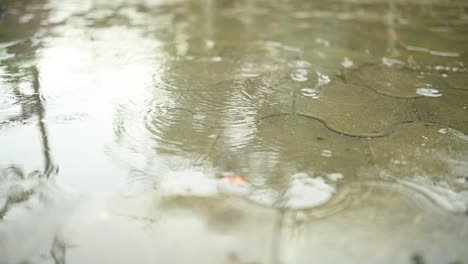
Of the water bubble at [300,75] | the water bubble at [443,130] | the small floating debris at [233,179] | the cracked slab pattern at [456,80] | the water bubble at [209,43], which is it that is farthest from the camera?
the water bubble at [209,43]

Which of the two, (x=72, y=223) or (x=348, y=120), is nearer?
(x=72, y=223)

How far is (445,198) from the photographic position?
136 cm

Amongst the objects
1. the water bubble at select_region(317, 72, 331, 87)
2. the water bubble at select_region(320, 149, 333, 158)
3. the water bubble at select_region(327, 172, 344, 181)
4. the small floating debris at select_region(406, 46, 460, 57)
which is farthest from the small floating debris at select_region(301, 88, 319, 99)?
the small floating debris at select_region(406, 46, 460, 57)

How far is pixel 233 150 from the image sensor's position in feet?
5.46

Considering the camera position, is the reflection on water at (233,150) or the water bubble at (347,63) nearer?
the reflection on water at (233,150)

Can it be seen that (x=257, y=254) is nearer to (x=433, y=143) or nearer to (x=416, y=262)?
(x=416, y=262)

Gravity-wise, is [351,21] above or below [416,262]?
above

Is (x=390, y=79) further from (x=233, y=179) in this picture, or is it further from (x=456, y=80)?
(x=233, y=179)

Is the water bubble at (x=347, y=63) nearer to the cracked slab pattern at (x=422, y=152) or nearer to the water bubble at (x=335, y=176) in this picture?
the cracked slab pattern at (x=422, y=152)

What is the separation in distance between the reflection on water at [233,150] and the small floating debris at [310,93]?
0.7 inches

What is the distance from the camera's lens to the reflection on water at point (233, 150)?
1192 mm

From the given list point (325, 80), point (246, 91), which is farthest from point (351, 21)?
point (246, 91)

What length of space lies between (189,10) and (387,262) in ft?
14.2

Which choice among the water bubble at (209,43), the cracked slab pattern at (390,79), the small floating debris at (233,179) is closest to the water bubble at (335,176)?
the small floating debris at (233,179)
